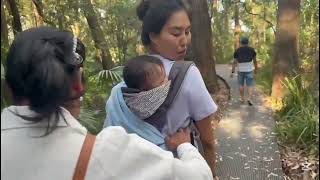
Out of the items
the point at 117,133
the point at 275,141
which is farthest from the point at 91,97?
the point at 117,133

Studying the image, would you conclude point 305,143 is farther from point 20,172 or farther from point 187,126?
point 20,172

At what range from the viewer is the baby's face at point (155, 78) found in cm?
163

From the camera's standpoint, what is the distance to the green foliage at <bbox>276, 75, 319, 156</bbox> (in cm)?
446

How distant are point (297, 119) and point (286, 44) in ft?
5.44

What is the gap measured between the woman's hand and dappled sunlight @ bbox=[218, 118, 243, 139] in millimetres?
3726

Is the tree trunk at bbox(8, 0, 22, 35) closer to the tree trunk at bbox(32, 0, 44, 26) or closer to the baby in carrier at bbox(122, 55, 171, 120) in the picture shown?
the tree trunk at bbox(32, 0, 44, 26)

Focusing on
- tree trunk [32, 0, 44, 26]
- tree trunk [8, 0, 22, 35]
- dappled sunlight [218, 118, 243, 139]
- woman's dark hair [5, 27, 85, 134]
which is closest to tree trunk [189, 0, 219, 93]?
dappled sunlight [218, 118, 243, 139]

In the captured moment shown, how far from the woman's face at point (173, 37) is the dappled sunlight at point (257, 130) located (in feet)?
11.9

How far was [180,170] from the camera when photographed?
1.25m

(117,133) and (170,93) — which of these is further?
(170,93)

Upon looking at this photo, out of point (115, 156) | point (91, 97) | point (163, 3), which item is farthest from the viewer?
point (91, 97)

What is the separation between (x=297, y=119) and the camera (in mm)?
4988

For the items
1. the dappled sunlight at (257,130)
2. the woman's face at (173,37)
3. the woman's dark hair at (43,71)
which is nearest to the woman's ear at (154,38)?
the woman's face at (173,37)

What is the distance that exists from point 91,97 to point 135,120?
2496 mm
